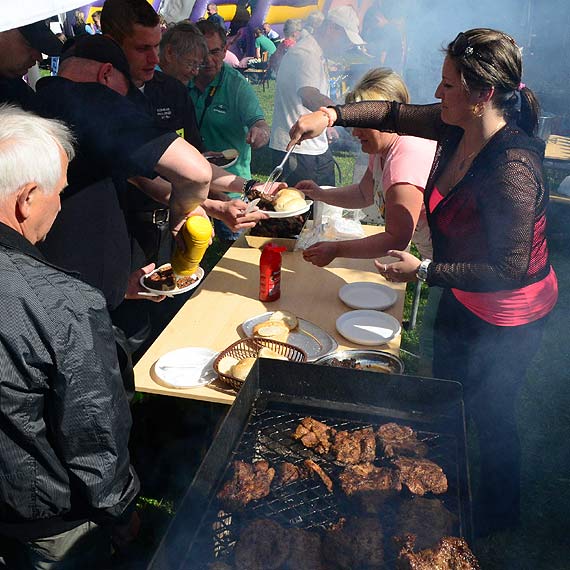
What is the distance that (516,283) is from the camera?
236 centimetres

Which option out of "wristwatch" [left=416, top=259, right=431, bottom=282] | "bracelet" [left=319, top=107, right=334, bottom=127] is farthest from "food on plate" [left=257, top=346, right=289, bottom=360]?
"bracelet" [left=319, top=107, right=334, bottom=127]

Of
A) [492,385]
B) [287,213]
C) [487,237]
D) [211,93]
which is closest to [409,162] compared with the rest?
[487,237]

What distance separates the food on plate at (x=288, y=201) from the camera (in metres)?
3.45

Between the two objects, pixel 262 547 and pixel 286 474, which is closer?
pixel 262 547

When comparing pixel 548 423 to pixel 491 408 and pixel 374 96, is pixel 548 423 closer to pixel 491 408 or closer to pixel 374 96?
pixel 491 408

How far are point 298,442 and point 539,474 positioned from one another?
2.08m

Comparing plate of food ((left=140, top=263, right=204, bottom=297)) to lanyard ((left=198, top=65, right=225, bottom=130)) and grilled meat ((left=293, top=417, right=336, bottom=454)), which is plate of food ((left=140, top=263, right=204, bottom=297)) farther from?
lanyard ((left=198, top=65, right=225, bottom=130))

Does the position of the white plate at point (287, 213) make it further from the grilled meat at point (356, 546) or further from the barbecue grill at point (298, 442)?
the grilled meat at point (356, 546)

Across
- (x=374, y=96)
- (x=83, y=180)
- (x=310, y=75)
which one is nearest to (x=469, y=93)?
(x=374, y=96)

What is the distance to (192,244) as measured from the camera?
2.59 meters

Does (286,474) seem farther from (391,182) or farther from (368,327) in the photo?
(391,182)

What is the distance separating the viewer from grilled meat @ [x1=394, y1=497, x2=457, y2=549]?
1585mm

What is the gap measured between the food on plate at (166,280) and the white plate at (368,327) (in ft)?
2.67

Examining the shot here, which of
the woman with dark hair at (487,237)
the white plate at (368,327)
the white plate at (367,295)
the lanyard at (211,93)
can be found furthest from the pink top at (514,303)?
the lanyard at (211,93)
